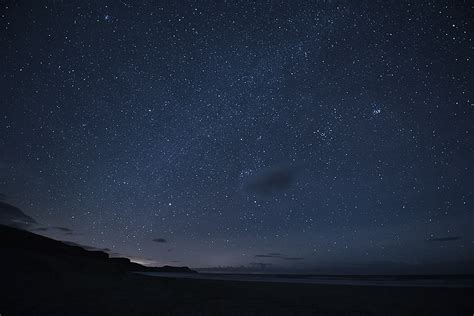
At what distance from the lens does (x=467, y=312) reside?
10133 millimetres

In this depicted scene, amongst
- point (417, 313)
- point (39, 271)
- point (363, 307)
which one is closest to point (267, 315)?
point (363, 307)

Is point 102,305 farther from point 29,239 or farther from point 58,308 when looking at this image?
point 29,239

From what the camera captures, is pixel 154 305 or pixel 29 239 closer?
pixel 154 305

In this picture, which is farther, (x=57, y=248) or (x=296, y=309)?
(x=57, y=248)

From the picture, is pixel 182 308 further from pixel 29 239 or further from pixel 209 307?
pixel 29 239

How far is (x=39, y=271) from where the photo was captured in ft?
70.3

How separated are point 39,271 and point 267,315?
71.1ft

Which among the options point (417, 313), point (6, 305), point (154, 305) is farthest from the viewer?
point (154, 305)

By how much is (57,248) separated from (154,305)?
72.5 m

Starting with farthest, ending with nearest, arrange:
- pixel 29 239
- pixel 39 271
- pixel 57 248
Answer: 1. pixel 57 248
2. pixel 29 239
3. pixel 39 271

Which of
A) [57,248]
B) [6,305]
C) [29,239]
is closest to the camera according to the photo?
[6,305]

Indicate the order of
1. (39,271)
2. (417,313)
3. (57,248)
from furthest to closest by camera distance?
A: 1. (57,248)
2. (39,271)
3. (417,313)

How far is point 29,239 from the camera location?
200ft

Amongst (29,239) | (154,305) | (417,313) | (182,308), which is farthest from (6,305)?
(29,239)
